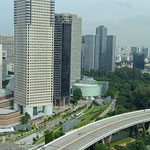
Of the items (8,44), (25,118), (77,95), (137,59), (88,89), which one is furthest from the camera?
(137,59)

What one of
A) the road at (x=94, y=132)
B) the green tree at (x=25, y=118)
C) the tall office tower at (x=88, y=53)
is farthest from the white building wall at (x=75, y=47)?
the road at (x=94, y=132)

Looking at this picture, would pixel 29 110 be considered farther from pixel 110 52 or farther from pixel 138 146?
pixel 110 52

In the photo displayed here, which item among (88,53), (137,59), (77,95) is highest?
(88,53)

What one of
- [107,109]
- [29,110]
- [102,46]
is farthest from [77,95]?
[102,46]

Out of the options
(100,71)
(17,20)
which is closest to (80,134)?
(17,20)

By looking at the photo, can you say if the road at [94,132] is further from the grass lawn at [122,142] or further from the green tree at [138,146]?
the green tree at [138,146]

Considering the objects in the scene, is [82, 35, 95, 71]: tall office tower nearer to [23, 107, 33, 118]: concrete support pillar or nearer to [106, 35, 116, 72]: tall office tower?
[106, 35, 116, 72]: tall office tower

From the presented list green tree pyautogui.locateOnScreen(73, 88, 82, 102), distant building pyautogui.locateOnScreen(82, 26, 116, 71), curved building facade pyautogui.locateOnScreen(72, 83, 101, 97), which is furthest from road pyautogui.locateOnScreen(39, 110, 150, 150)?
distant building pyautogui.locateOnScreen(82, 26, 116, 71)
